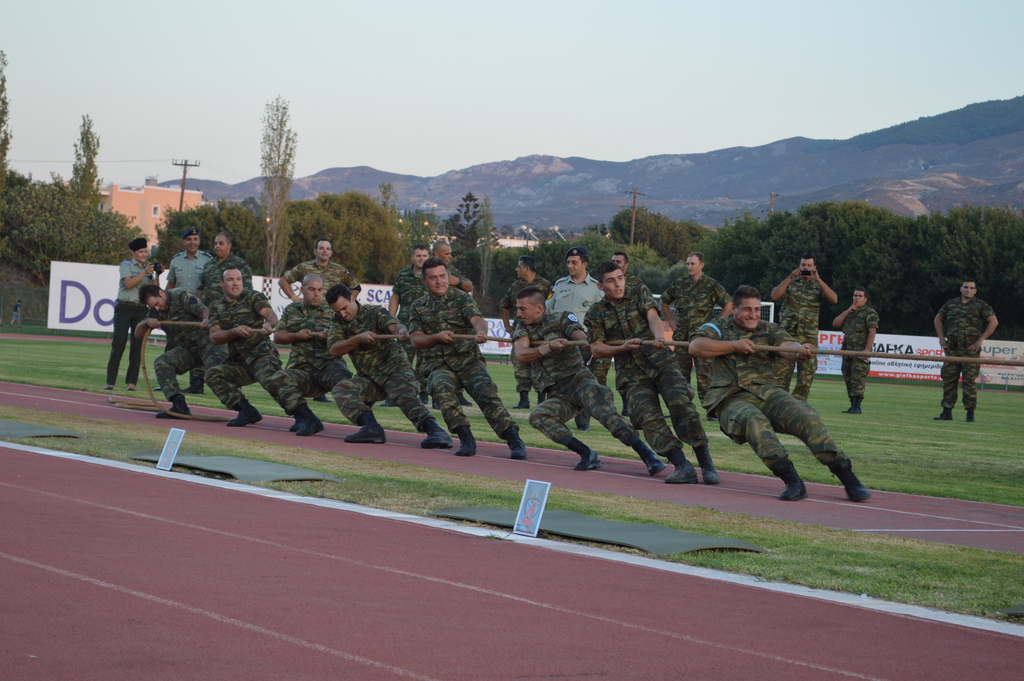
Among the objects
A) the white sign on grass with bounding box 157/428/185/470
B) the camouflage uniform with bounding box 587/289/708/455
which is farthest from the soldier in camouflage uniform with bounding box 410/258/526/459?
the white sign on grass with bounding box 157/428/185/470

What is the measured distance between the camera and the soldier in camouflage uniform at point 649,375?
34.1 feet

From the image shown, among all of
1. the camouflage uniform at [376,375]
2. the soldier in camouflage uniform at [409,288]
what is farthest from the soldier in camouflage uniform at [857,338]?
the camouflage uniform at [376,375]

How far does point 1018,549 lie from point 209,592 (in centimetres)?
530

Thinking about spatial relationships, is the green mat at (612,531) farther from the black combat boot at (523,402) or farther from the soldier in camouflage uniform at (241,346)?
the black combat boot at (523,402)

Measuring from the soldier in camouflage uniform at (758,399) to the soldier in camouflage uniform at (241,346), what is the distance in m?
5.44

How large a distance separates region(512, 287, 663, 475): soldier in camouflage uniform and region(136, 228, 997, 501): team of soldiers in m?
0.01

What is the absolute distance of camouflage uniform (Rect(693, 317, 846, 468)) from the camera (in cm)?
913

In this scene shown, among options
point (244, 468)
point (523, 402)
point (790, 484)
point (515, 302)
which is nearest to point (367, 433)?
point (244, 468)

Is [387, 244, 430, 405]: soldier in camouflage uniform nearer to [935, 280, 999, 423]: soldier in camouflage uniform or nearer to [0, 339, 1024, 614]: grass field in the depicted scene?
[0, 339, 1024, 614]: grass field

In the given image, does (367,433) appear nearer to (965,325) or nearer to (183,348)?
(183,348)

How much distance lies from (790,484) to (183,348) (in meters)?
8.60

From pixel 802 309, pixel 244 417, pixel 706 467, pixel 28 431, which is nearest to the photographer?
pixel 706 467

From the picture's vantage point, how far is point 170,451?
31.5 feet

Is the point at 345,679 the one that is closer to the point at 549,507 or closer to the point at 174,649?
the point at 174,649
